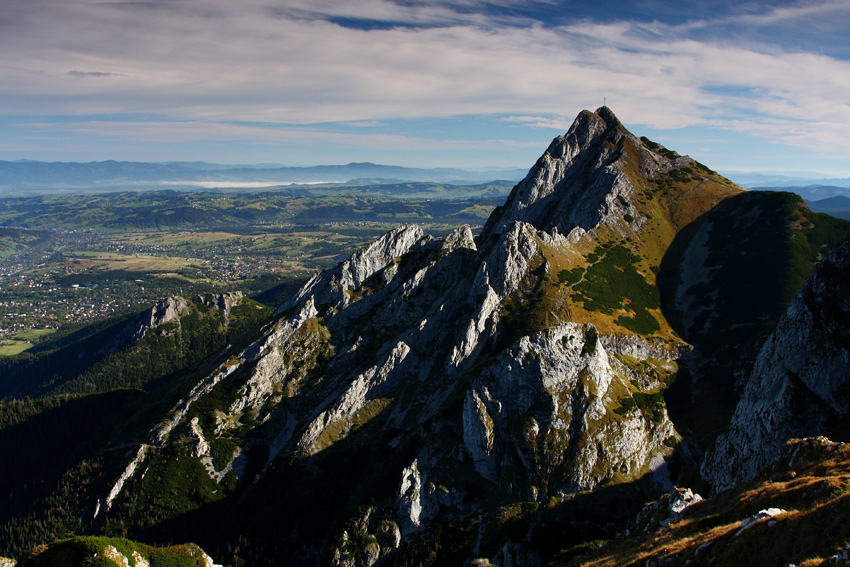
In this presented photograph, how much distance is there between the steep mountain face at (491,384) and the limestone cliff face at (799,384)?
2084 cm

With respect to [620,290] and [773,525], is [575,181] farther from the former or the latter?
[773,525]

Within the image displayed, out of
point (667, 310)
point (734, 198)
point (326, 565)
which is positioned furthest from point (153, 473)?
point (734, 198)

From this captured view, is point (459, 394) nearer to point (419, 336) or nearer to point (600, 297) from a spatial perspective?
point (419, 336)

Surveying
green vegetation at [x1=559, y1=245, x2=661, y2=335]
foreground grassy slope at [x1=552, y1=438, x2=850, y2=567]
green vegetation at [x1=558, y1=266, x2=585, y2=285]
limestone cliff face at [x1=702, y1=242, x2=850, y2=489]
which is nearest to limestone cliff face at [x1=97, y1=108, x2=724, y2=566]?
green vegetation at [x1=558, y1=266, x2=585, y2=285]

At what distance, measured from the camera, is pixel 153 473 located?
403 feet

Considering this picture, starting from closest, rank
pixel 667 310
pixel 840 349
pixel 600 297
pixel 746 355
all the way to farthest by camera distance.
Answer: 1. pixel 840 349
2. pixel 746 355
3. pixel 600 297
4. pixel 667 310

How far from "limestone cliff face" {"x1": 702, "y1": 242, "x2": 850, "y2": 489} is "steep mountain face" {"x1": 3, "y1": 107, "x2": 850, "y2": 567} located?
20838 millimetres

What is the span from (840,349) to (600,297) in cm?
5549

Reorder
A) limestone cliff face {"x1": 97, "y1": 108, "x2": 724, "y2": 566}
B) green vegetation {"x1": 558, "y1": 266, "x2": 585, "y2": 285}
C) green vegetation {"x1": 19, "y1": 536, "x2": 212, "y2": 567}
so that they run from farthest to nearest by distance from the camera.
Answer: green vegetation {"x1": 558, "y1": 266, "x2": 585, "y2": 285} < limestone cliff face {"x1": 97, "y1": 108, "x2": 724, "y2": 566} < green vegetation {"x1": 19, "y1": 536, "x2": 212, "y2": 567}

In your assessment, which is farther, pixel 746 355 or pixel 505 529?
pixel 746 355

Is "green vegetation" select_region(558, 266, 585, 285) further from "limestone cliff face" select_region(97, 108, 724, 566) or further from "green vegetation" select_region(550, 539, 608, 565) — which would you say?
"green vegetation" select_region(550, 539, 608, 565)

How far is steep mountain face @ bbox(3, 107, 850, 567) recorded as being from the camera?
88.1m

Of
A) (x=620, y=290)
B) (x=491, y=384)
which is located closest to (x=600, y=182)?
(x=620, y=290)

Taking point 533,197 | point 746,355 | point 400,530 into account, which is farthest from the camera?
point 533,197
